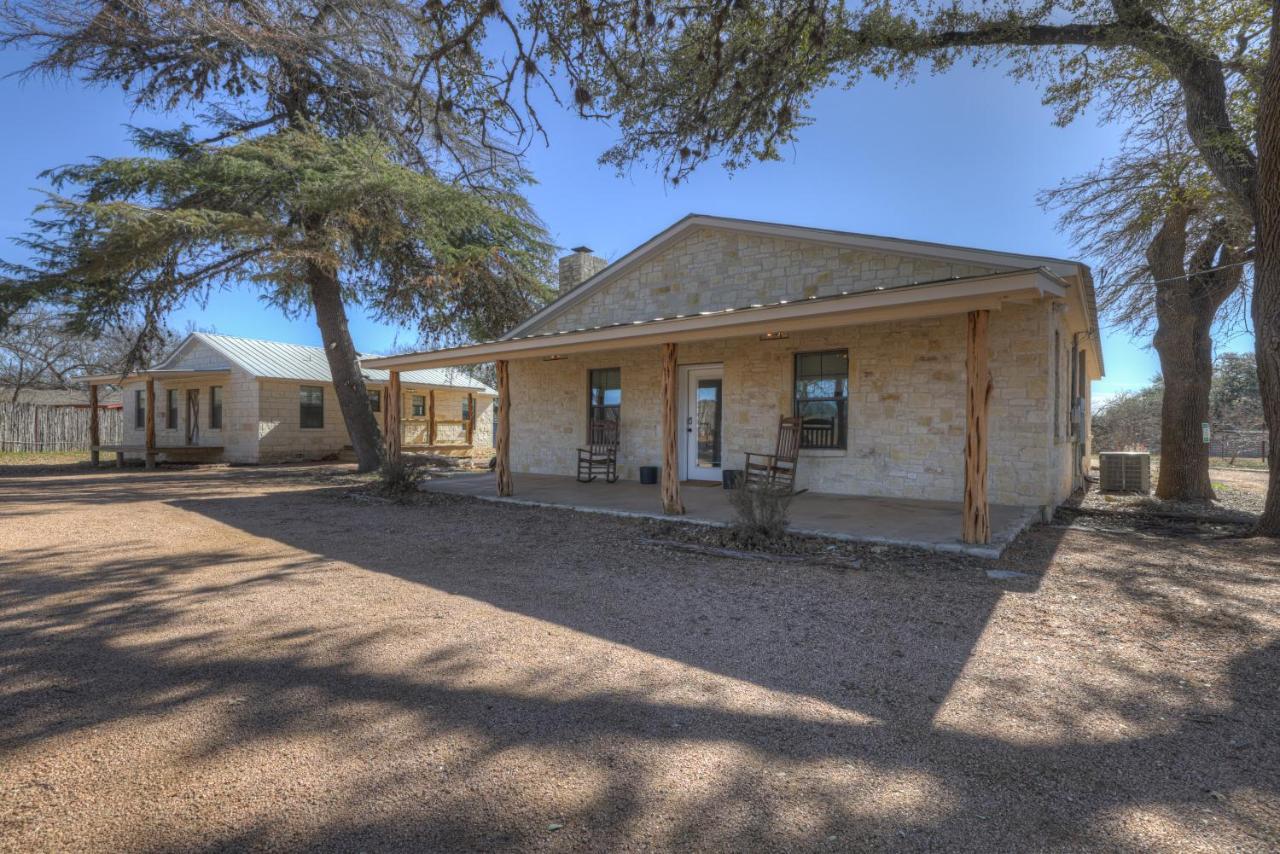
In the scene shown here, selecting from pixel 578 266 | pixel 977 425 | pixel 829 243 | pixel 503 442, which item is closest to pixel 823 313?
pixel 977 425

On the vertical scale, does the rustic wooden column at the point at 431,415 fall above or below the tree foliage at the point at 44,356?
below

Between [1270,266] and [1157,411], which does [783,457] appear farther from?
[1157,411]

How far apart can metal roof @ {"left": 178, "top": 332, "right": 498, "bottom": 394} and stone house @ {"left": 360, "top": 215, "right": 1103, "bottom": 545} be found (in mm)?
6050

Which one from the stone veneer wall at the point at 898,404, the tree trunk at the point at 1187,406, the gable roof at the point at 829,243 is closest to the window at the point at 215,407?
the gable roof at the point at 829,243

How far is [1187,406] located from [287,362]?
19.8 metres

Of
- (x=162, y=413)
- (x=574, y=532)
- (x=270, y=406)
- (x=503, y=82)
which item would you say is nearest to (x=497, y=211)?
(x=270, y=406)

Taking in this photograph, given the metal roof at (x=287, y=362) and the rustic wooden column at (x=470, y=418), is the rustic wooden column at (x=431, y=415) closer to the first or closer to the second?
the metal roof at (x=287, y=362)

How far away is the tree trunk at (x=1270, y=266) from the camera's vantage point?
559 cm

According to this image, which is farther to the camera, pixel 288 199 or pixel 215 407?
pixel 215 407

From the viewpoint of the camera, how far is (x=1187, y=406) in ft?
30.2

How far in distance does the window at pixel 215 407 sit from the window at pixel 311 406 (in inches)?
87.1

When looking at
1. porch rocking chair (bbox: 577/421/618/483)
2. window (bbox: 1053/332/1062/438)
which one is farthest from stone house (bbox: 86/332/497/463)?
window (bbox: 1053/332/1062/438)

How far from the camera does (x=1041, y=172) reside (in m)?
9.49

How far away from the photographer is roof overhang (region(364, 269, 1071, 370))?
488cm
